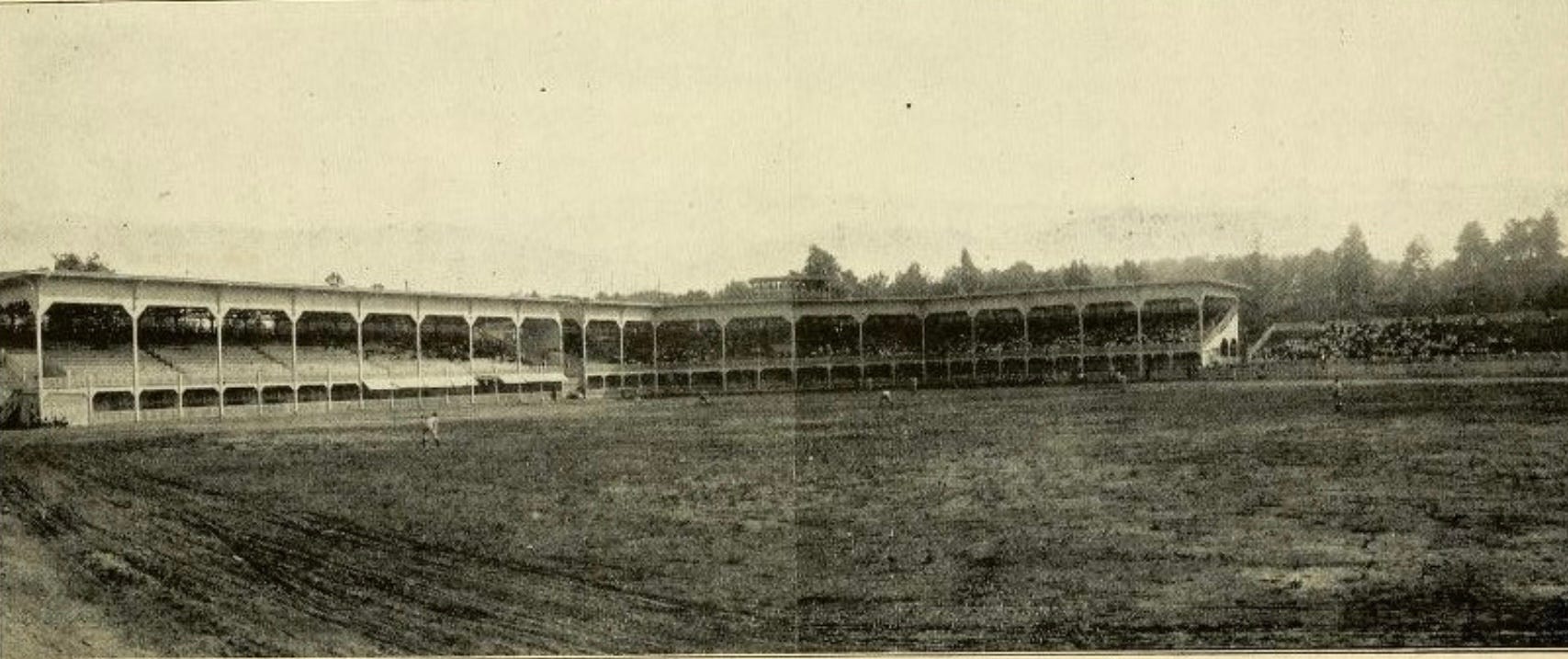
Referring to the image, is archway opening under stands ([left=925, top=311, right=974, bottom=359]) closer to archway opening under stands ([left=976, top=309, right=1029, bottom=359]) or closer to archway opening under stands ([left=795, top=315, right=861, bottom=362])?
archway opening under stands ([left=976, top=309, right=1029, bottom=359])

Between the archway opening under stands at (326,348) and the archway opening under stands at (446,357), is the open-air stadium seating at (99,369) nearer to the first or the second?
the archway opening under stands at (326,348)

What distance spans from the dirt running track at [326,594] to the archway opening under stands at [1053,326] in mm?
24611

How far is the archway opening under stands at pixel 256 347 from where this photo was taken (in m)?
21.6

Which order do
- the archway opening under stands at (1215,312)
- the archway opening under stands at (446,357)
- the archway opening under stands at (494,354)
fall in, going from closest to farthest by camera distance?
the archway opening under stands at (446,357), the archway opening under stands at (1215,312), the archway opening under stands at (494,354)

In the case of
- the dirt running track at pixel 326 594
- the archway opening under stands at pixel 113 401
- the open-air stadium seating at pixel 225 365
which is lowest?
the dirt running track at pixel 326 594

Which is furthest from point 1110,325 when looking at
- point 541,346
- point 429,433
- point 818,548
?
point 818,548

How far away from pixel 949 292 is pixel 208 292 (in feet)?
50.4

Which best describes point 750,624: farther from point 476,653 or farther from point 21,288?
point 21,288

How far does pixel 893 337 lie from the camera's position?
27.6 m

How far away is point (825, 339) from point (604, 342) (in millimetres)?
11257

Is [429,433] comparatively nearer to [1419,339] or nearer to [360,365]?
[360,365]

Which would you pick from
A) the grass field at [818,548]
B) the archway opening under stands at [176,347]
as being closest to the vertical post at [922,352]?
the grass field at [818,548]

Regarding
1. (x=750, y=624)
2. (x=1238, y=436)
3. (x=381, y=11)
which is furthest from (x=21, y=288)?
(x=1238, y=436)

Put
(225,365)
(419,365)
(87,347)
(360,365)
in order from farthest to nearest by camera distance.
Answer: (419,365)
(360,365)
(225,365)
(87,347)
